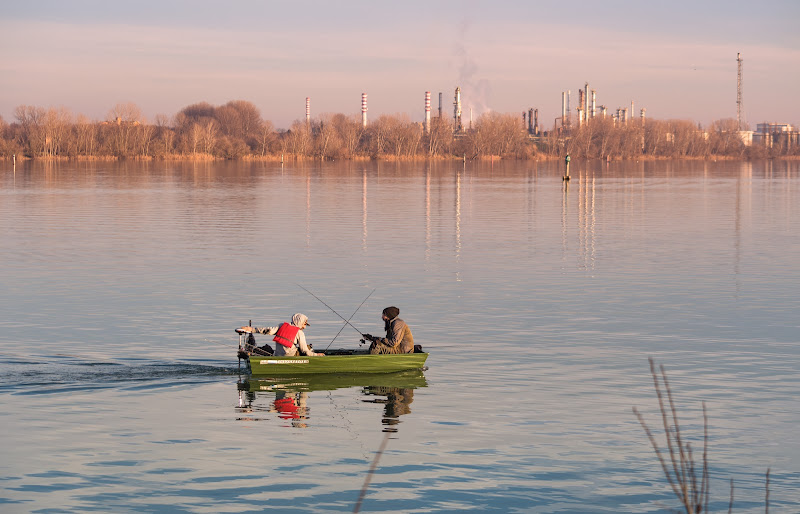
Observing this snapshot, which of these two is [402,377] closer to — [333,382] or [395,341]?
[395,341]

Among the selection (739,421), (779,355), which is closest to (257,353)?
(739,421)

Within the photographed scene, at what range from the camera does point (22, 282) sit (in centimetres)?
3612

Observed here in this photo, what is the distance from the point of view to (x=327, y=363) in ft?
72.4

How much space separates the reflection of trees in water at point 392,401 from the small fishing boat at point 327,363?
0.54 metres

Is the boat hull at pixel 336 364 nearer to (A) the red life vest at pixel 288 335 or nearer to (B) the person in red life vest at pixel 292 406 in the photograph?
(A) the red life vest at pixel 288 335

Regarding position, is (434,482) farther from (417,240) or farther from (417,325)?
(417,240)

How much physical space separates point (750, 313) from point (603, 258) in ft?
47.5

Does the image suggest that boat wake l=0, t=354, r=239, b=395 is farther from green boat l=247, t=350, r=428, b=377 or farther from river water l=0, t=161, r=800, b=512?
green boat l=247, t=350, r=428, b=377

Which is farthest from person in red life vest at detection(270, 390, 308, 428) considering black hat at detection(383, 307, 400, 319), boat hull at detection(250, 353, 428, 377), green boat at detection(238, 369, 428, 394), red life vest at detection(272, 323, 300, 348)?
black hat at detection(383, 307, 400, 319)

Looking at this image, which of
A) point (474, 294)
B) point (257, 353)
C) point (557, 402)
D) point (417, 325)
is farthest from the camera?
point (474, 294)

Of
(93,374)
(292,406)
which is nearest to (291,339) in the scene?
(292,406)

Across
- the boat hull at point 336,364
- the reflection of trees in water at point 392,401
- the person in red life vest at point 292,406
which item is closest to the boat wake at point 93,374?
the boat hull at point 336,364

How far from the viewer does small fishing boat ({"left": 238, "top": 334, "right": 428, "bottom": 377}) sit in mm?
21766

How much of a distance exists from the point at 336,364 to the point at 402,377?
4.94 ft
